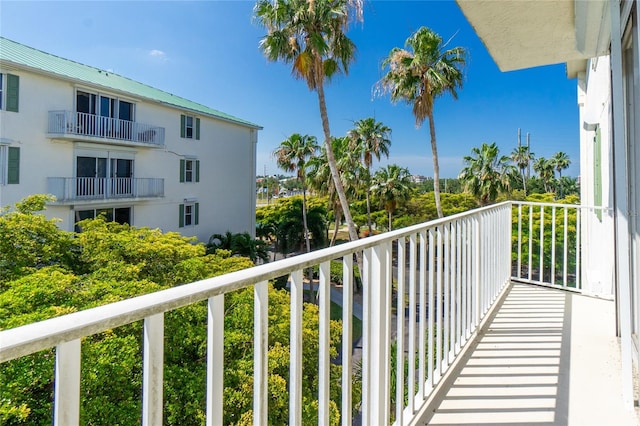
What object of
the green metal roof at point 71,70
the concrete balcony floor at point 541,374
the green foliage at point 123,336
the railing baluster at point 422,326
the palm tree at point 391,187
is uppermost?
the green metal roof at point 71,70

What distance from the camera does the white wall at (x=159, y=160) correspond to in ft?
35.4

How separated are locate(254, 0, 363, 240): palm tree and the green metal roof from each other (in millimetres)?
5850

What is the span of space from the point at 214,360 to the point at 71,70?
15.2 metres

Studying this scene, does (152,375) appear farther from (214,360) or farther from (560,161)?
(560,161)

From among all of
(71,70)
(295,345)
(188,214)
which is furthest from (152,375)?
(188,214)

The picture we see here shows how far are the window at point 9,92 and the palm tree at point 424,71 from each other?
1179cm

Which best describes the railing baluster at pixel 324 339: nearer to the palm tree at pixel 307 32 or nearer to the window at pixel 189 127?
the palm tree at pixel 307 32

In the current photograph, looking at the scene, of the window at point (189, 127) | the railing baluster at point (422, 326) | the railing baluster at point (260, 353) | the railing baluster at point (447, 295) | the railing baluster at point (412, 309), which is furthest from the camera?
the window at point (189, 127)

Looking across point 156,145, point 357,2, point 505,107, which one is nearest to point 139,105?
point 156,145

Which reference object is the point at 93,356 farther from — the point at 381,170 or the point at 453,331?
the point at 381,170

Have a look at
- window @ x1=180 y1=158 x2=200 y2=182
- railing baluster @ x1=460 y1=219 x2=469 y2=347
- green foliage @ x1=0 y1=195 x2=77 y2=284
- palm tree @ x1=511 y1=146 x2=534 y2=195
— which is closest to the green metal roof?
window @ x1=180 y1=158 x2=200 y2=182

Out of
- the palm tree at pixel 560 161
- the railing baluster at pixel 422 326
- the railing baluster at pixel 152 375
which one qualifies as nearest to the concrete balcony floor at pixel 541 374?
the railing baluster at pixel 422 326

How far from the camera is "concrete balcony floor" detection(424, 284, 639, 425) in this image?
163cm

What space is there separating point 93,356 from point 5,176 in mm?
8729
